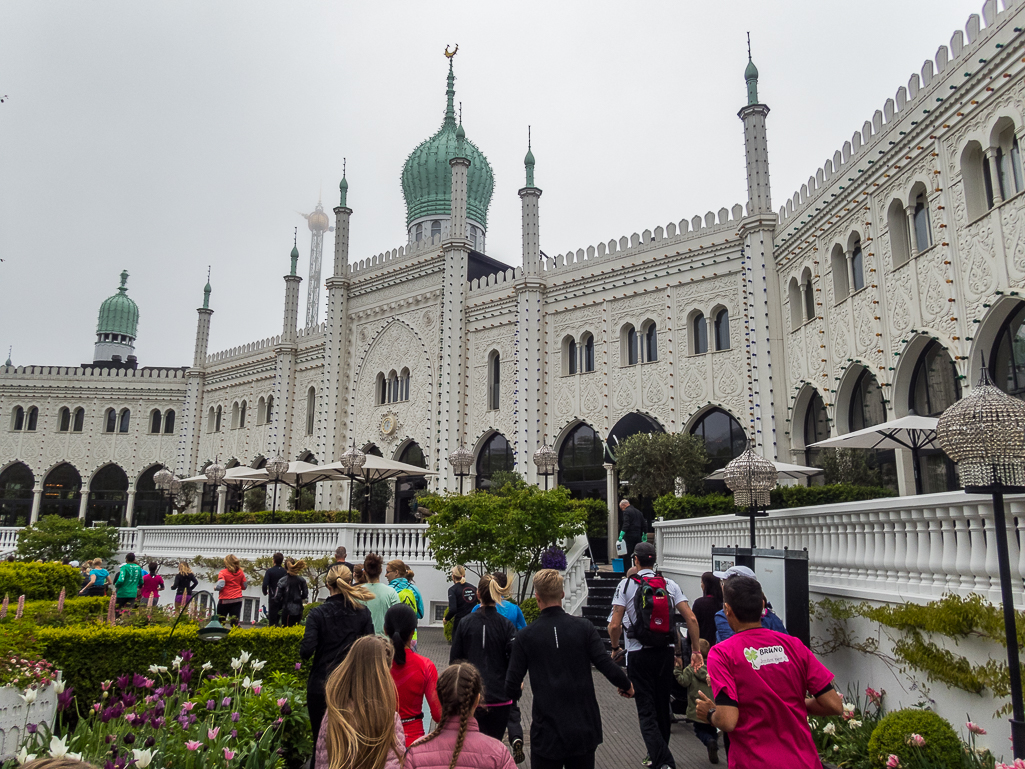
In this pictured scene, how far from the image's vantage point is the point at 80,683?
743 centimetres

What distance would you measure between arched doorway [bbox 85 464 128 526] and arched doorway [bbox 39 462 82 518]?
2.07 feet

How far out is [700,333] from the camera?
20703 mm

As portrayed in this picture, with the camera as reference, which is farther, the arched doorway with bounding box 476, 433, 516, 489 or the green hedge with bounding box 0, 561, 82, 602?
the arched doorway with bounding box 476, 433, 516, 489

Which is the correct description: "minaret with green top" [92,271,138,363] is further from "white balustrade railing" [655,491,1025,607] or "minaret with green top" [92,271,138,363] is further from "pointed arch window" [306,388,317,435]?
"white balustrade railing" [655,491,1025,607]

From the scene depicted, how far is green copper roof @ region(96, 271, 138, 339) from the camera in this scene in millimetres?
44500

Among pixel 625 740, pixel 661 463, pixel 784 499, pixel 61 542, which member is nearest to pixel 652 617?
pixel 625 740

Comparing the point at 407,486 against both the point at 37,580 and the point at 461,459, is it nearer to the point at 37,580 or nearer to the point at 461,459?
the point at 461,459

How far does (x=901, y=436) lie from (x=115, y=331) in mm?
45111

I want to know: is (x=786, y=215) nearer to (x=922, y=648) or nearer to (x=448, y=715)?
(x=922, y=648)

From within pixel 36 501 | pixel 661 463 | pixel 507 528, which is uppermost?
pixel 661 463

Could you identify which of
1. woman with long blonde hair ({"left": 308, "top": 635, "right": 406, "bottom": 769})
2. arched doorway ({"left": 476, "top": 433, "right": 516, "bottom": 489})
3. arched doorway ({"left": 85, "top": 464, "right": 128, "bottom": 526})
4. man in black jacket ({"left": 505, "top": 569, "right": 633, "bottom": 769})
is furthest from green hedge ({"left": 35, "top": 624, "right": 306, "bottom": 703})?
arched doorway ({"left": 85, "top": 464, "right": 128, "bottom": 526})

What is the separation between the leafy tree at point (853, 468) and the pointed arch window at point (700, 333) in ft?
18.9

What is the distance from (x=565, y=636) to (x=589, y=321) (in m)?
18.6

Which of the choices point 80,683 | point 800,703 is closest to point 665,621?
point 800,703
